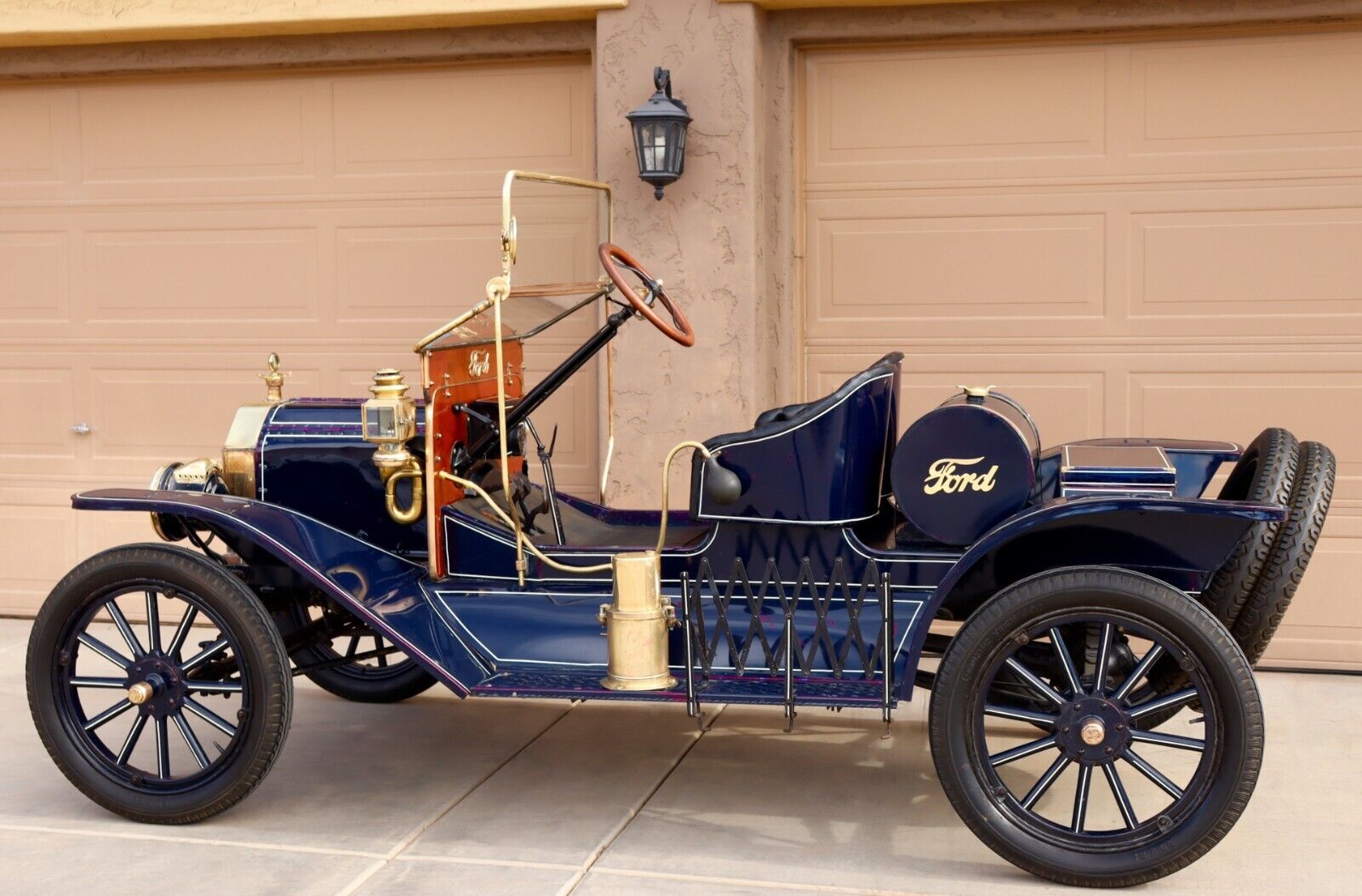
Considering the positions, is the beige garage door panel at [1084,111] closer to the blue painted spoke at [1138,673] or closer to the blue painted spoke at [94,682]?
the blue painted spoke at [1138,673]

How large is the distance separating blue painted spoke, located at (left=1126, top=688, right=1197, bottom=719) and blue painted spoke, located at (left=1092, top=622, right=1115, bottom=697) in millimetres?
87

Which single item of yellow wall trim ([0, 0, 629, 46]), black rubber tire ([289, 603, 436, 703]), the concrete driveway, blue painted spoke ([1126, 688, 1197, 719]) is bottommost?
the concrete driveway

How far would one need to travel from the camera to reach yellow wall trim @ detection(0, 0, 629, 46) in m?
5.87

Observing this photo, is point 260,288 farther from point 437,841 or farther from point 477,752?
point 437,841

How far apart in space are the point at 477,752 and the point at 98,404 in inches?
120

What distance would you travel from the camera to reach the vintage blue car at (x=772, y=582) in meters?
3.51

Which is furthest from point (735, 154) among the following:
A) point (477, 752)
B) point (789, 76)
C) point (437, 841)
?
point (437, 841)

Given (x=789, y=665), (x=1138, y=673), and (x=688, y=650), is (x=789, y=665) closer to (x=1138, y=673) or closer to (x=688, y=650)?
(x=688, y=650)

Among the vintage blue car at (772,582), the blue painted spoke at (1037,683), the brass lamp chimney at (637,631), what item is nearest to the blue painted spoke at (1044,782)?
the vintage blue car at (772,582)

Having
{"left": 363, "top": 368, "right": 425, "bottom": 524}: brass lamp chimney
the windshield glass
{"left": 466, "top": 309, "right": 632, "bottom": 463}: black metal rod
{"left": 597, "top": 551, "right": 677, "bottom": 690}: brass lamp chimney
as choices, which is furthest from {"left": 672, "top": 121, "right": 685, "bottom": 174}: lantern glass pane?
{"left": 597, "top": 551, "right": 677, "bottom": 690}: brass lamp chimney

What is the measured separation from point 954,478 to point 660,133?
7.72 ft

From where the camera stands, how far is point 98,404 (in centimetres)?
666

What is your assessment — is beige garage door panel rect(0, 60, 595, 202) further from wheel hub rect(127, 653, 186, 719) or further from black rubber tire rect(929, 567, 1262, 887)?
black rubber tire rect(929, 567, 1262, 887)

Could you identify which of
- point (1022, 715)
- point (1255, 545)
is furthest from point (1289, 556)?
point (1022, 715)
